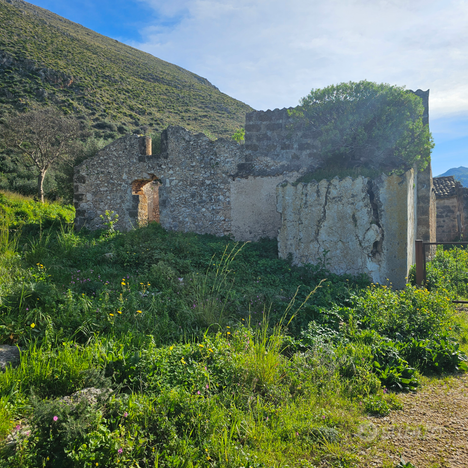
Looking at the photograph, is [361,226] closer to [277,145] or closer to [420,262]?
[420,262]

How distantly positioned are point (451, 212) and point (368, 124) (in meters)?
11.9

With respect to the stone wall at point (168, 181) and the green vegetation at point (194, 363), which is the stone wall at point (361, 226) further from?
the stone wall at point (168, 181)

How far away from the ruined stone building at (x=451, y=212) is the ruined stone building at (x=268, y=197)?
7989mm

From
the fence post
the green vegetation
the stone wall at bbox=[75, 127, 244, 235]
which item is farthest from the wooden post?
the stone wall at bbox=[75, 127, 244, 235]

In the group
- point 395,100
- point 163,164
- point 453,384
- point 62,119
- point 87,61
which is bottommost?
point 453,384

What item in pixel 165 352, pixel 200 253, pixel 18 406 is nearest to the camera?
pixel 18 406

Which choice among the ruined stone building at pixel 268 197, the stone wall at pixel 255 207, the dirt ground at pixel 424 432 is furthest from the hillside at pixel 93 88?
the dirt ground at pixel 424 432

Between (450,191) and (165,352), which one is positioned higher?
(450,191)

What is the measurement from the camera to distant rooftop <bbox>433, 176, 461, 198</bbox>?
16394mm

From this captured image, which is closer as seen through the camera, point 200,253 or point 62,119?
point 200,253

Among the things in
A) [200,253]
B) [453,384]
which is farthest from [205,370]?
[200,253]

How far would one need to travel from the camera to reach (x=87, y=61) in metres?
32.2

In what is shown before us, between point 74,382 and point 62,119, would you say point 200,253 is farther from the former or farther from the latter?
point 62,119

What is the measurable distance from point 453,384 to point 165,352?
10.4 ft
